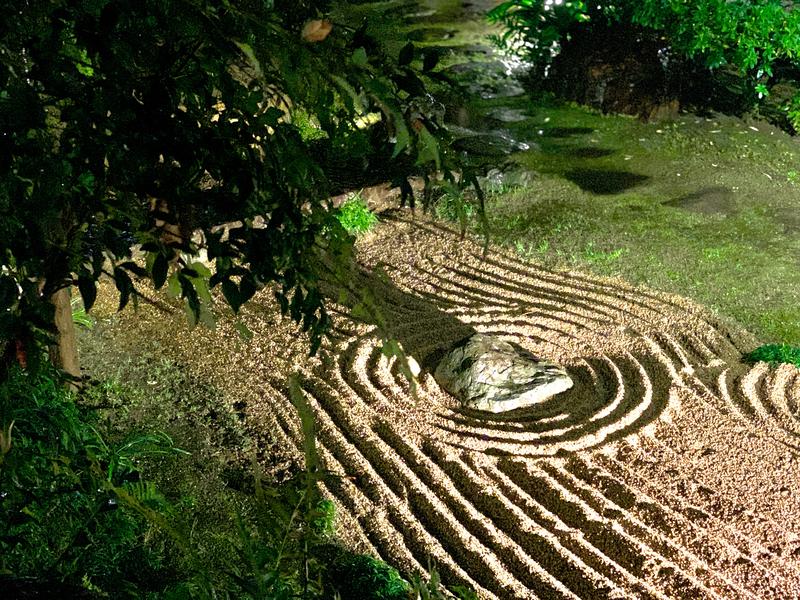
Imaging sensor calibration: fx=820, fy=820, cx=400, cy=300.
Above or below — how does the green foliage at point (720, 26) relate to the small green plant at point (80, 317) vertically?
above

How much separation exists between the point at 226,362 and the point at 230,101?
380cm

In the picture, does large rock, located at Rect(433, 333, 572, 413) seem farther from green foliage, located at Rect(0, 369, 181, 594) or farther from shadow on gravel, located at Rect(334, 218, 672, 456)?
green foliage, located at Rect(0, 369, 181, 594)

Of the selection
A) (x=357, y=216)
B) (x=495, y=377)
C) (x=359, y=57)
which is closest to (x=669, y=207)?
(x=357, y=216)

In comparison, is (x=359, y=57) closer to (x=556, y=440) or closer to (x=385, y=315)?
(x=385, y=315)

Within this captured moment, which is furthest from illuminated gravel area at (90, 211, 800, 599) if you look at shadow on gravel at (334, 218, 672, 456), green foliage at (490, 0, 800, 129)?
green foliage at (490, 0, 800, 129)

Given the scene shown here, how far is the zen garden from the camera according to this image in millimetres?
1202

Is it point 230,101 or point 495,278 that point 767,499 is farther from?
point 230,101

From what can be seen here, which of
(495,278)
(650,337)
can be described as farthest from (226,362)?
(650,337)

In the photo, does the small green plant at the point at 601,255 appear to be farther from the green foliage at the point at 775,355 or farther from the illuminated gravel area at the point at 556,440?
the green foliage at the point at 775,355

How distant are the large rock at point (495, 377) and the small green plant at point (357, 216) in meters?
1.83

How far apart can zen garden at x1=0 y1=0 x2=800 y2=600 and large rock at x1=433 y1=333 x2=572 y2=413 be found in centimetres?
2

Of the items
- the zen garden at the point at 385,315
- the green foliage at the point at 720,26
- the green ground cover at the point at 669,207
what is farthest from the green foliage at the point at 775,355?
the green foliage at the point at 720,26

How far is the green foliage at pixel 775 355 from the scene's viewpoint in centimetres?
491

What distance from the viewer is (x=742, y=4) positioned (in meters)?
7.35
